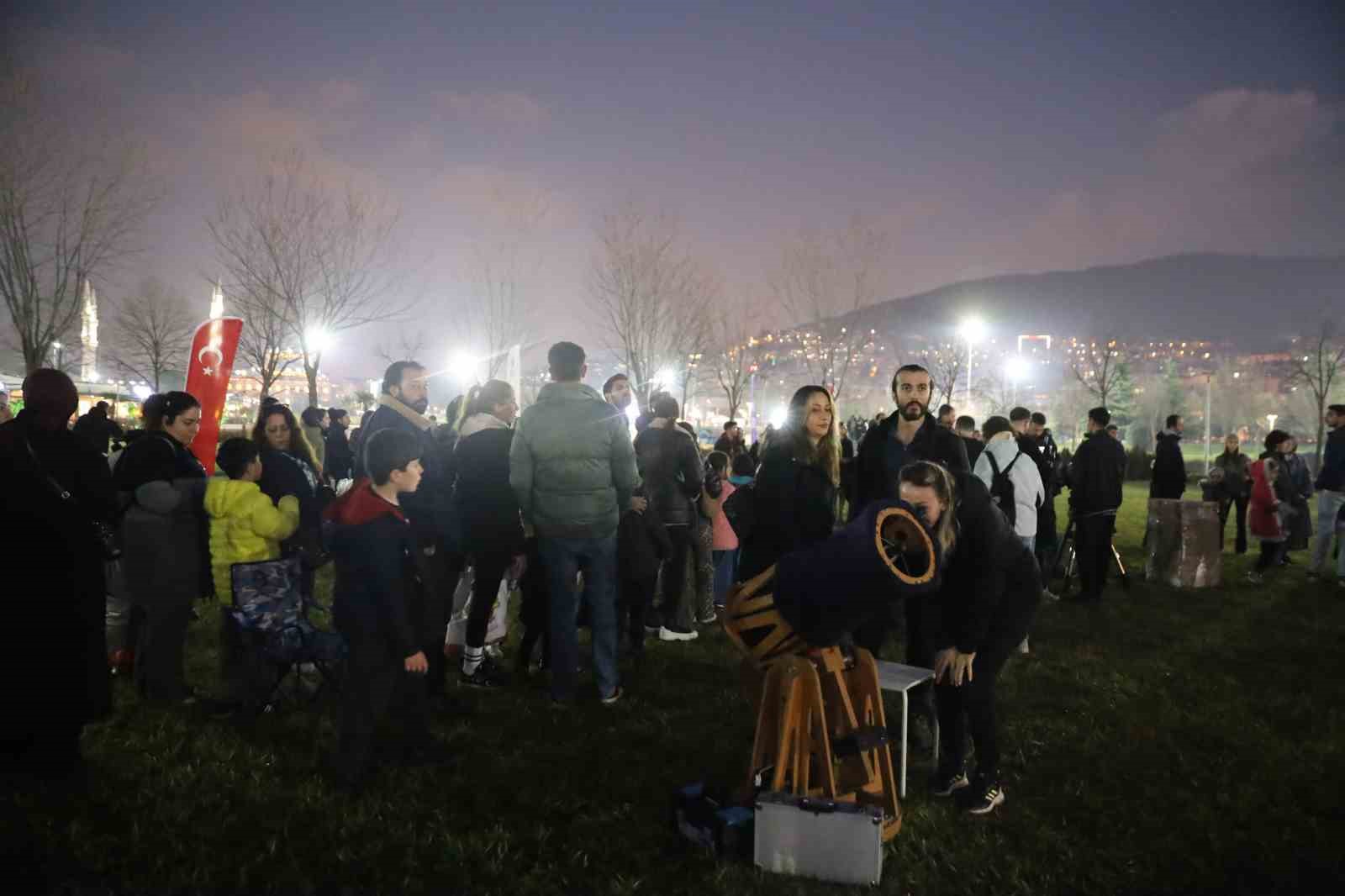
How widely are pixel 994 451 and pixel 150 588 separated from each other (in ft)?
20.8

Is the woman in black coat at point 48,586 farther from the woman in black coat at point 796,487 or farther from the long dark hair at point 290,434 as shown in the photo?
the woman in black coat at point 796,487

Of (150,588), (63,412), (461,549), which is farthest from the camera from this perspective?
(461,549)

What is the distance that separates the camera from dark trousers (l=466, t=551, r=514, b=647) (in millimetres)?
5668

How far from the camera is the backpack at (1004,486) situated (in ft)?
23.2

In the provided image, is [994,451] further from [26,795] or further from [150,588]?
[26,795]

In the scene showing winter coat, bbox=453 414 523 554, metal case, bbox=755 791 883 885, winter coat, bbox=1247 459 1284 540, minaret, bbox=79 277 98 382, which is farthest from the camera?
minaret, bbox=79 277 98 382

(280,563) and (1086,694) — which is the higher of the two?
(280,563)

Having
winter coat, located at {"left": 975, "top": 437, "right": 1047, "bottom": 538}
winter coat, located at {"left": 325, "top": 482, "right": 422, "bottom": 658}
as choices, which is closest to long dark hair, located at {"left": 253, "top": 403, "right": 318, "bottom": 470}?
winter coat, located at {"left": 325, "top": 482, "right": 422, "bottom": 658}

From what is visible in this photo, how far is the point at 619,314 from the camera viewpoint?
29.3 m

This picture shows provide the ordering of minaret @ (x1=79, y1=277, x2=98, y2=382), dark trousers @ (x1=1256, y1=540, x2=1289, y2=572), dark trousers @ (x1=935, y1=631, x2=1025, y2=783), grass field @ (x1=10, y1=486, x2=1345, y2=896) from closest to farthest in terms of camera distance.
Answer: grass field @ (x1=10, y1=486, x2=1345, y2=896), dark trousers @ (x1=935, y1=631, x2=1025, y2=783), dark trousers @ (x1=1256, y1=540, x2=1289, y2=572), minaret @ (x1=79, y1=277, x2=98, y2=382)

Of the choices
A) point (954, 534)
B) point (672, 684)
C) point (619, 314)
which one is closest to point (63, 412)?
point (672, 684)

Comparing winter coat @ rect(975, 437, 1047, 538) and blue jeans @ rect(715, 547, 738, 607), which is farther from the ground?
winter coat @ rect(975, 437, 1047, 538)

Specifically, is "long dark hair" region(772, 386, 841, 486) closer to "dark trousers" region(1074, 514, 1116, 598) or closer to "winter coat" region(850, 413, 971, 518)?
"winter coat" region(850, 413, 971, 518)

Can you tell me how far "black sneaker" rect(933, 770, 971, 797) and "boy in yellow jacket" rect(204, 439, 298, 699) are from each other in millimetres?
4096
